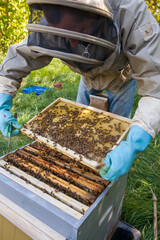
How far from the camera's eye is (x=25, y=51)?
2.54 meters

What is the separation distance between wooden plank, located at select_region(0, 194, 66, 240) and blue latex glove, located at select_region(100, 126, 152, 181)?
64 centimetres

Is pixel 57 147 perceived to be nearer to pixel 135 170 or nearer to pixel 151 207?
pixel 151 207

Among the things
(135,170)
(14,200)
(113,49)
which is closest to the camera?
(14,200)

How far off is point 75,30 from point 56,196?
1.41 metres

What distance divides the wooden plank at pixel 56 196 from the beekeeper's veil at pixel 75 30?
44.5 inches

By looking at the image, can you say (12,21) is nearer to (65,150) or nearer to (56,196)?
(65,150)

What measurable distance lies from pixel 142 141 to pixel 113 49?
0.92 metres

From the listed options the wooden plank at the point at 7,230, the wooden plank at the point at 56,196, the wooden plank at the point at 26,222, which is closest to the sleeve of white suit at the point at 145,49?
the wooden plank at the point at 56,196

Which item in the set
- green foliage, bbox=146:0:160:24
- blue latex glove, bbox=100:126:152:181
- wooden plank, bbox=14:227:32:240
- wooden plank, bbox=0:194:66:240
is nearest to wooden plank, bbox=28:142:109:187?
blue latex glove, bbox=100:126:152:181

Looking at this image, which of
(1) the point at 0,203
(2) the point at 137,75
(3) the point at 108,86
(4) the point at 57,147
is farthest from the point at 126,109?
(1) the point at 0,203

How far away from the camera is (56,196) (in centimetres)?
175

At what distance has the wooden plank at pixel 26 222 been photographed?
1.65 m

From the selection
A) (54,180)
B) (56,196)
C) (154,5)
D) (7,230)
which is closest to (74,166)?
(54,180)

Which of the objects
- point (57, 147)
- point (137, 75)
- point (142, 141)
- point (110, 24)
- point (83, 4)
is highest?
point (83, 4)
